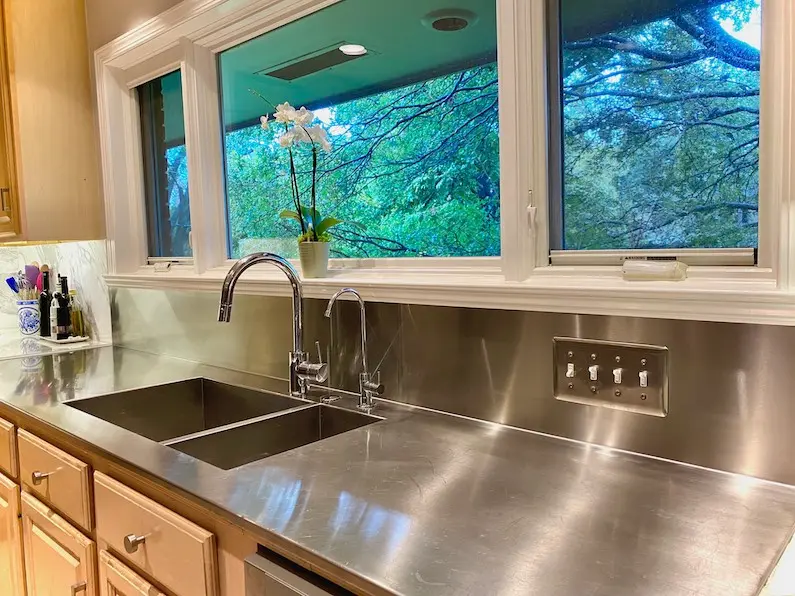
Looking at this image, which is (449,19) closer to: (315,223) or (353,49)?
(353,49)

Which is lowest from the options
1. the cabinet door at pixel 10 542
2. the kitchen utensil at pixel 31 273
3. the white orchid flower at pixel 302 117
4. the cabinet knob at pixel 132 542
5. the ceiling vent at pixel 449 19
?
the cabinet door at pixel 10 542

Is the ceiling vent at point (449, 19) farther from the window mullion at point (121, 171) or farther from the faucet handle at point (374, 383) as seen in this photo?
the window mullion at point (121, 171)

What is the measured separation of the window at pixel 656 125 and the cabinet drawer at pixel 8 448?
1.53m

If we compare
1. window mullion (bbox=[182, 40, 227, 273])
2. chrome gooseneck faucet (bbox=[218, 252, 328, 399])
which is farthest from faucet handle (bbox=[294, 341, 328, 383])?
window mullion (bbox=[182, 40, 227, 273])

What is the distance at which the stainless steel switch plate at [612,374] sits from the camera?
3.65 feet

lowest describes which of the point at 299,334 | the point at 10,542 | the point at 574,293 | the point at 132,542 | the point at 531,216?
the point at 10,542

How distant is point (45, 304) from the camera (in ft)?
9.88

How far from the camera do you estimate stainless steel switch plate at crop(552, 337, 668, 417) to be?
1113mm

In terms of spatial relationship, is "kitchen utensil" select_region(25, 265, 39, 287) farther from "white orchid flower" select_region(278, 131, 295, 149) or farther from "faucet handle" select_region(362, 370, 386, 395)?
"faucet handle" select_region(362, 370, 386, 395)

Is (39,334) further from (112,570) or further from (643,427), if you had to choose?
(643,427)

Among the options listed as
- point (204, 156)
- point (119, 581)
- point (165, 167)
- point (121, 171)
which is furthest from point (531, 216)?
point (121, 171)

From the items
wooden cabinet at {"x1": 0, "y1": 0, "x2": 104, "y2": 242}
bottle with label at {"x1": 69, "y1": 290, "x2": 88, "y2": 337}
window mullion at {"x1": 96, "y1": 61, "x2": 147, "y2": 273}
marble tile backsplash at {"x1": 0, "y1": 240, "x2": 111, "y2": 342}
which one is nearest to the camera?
wooden cabinet at {"x1": 0, "y1": 0, "x2": 104, "y2": 242}

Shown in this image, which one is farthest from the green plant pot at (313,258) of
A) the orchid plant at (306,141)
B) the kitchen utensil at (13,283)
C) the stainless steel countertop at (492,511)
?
the kitchen utensil at (13,283)

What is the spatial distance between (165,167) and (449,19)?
58.4 inches
